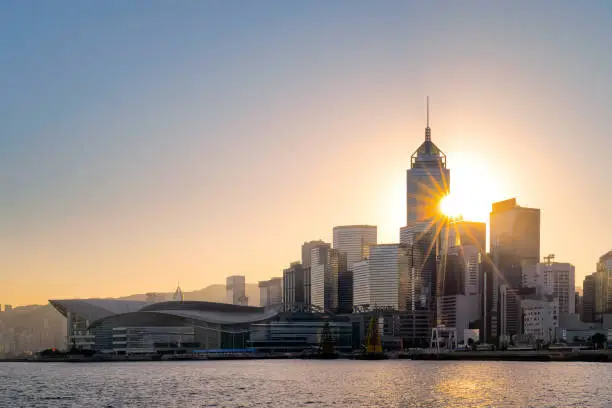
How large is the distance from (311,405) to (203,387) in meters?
32.0

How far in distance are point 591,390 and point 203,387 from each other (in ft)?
163

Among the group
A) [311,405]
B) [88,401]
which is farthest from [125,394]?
[311,405]

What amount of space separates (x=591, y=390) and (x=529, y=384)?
42.3ft

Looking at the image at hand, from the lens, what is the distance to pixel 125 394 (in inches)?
4363

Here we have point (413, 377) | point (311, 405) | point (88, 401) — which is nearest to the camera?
point (311, 405)

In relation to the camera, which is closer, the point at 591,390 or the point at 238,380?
the point at 591,390

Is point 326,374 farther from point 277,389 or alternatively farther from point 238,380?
point 277,389

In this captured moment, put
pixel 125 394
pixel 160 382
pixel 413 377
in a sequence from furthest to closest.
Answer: pixel 413 377
pixel 160 382
pixel 125 394

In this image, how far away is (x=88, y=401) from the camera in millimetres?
100938

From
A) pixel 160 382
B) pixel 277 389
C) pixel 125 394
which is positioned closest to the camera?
pixel 125 394

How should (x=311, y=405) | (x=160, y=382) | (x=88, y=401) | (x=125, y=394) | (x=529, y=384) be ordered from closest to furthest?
(x=311, y=405) < (x=88, y=401) < (x=125, y=394) < (x=529, y=384) < (x=160, y=382)

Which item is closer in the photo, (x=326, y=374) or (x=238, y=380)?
(x=238, y=380)

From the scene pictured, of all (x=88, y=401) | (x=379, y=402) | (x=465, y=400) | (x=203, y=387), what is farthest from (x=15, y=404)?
(x=465, y=400)

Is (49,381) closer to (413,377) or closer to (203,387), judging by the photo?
(203,387)
